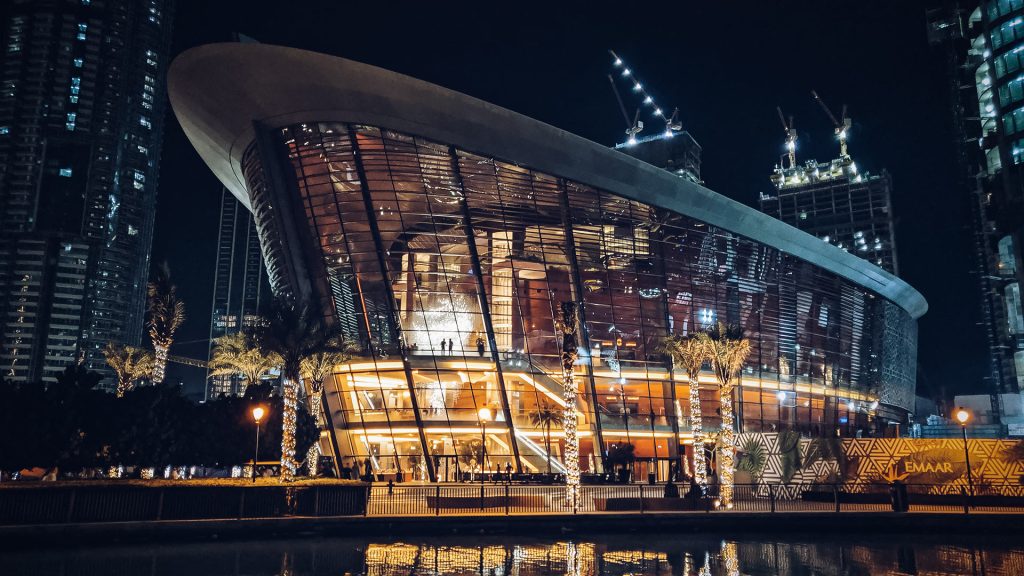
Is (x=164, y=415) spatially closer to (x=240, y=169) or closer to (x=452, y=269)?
(x=452, y=269)

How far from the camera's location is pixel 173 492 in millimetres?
21953

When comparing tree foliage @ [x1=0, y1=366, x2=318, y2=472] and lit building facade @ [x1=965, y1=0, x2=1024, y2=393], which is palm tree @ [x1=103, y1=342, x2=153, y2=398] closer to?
tree foliage @ [x1=0, y1=366, x2=318, y2=472]

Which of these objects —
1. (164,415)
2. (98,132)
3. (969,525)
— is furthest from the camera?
(98,132)

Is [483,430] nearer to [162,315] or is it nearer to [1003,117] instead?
[162,315]

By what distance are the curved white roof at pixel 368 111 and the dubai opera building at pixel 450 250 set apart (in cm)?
11

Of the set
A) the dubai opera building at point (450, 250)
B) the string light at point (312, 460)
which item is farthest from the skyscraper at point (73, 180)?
the string light at point (312, 460)

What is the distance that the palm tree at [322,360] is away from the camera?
1377 inches

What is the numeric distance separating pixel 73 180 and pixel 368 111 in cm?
13320

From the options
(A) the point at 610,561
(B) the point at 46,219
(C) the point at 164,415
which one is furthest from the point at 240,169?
(B) the point at 46,219

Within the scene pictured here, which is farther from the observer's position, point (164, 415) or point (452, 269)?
point (452, 269)

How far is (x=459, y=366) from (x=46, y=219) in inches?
5229

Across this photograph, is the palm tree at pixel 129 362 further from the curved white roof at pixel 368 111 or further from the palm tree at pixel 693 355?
the palm tree at pixel 693 355

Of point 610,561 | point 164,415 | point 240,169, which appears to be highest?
point 240,169

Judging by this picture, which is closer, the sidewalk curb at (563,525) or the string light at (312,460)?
the sidewalk curb at (563,525)
